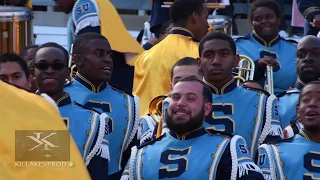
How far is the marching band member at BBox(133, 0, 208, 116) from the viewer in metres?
7.59

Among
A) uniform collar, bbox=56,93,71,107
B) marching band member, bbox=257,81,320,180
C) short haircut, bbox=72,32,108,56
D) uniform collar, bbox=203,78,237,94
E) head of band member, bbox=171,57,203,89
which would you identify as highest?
short haircut, bbox=72,32,108,56

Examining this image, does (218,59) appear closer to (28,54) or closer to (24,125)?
(28,54)

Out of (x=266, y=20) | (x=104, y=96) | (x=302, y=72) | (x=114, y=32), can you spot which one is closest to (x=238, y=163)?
(x=104, y=96)

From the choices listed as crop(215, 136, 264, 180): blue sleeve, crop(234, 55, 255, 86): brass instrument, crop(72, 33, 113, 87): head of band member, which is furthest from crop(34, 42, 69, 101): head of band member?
crop(234, 55, 255, 86): brass instrument

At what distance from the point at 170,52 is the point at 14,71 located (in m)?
1.79

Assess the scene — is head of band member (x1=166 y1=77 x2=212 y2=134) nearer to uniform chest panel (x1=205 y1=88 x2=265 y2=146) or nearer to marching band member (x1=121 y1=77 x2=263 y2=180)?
marching band member (x1=121 y1=77 x2=263 y2=180)

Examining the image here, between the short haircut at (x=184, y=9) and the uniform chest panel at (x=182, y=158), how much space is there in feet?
8.53

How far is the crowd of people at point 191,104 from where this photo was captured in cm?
530

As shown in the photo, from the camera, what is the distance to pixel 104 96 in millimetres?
6648

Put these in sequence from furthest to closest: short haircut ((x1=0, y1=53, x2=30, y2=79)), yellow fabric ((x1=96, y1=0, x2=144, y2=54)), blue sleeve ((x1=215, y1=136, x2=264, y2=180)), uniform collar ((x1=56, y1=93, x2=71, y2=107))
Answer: yellow fabric ((x1=96, y1=0, x2=144, y2=54)) < short haircut ((x1=0, y1=53, x2=30, y2=79)) < uniform collar ((x1=56, y1=93, x2=71, y2=107)) < blue sleeve ((x1=215, y1=136, x2=264, y2=180))

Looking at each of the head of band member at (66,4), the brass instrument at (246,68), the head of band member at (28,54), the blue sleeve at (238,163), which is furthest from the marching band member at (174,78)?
the head of band member at (66,4)

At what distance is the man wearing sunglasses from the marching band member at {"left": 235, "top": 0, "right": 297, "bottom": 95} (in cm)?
235

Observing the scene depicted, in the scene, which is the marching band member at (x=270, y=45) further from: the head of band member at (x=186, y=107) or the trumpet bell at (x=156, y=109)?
the head of band member at (x=186, y=107)

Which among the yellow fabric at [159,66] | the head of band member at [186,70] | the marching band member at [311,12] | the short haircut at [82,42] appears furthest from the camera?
the marching band member at [311,12]
